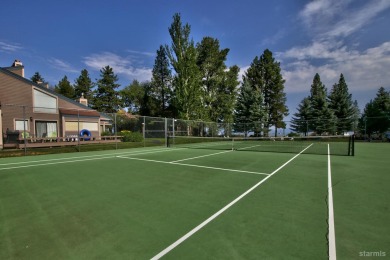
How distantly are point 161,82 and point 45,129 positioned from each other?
26.1m

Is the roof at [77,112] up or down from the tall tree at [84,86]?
down

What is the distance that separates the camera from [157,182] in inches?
229

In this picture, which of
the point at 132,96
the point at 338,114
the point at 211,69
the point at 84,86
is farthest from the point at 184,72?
the point at 84,86

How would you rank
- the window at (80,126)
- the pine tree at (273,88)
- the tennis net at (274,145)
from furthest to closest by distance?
1. the pine tree at (273,88)
2. the window at (80,126)
3. the tennis net at (274,145)

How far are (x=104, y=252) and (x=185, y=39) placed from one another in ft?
105

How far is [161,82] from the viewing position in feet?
142

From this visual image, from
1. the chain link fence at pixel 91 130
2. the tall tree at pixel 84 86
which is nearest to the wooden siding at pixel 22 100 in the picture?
the chain link fence at pixel 91 130

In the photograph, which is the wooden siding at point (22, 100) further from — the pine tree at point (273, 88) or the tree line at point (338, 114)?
the pine tree at point (273, 88)

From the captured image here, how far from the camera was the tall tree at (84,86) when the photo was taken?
189 feet

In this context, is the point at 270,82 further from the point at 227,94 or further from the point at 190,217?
the point at 190,217

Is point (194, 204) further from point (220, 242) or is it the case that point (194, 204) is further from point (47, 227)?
point (47, 227)

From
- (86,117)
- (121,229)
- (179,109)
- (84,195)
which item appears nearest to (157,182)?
(84,195)

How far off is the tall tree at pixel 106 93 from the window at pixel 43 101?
3221cm

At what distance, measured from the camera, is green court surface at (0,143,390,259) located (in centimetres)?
255
